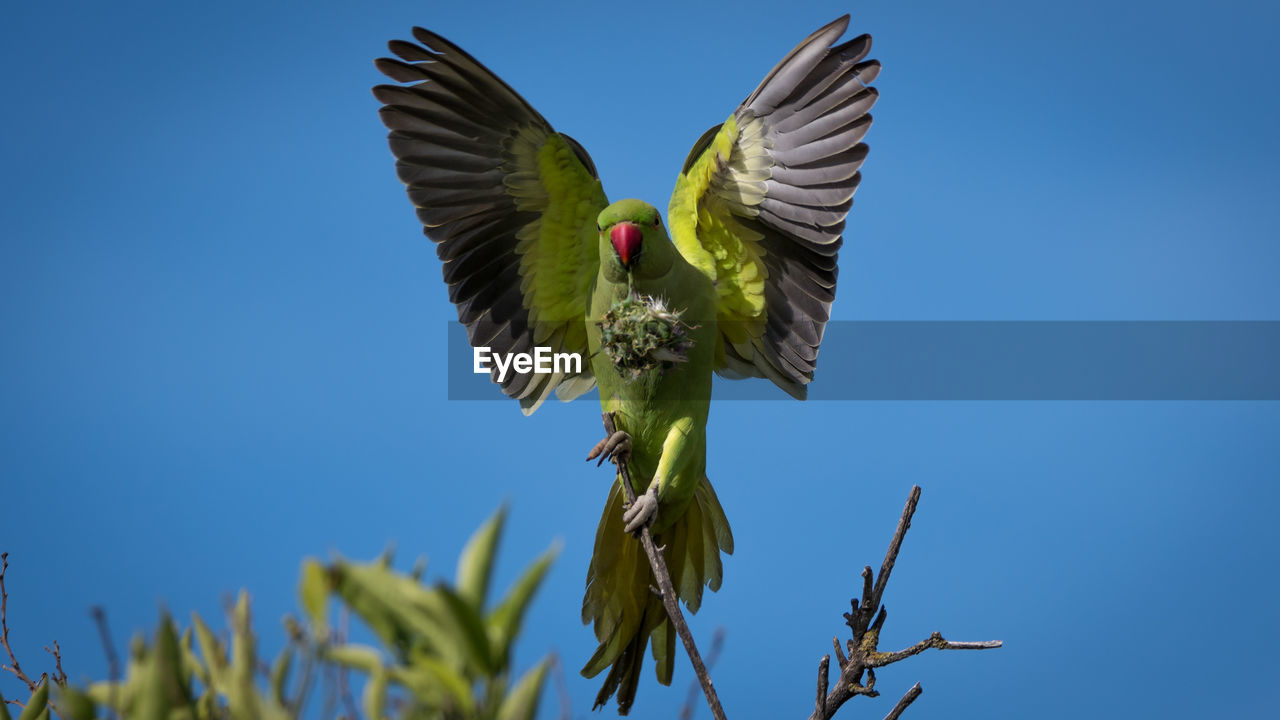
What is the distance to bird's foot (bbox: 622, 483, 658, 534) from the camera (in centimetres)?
328

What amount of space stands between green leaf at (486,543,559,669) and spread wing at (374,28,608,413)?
284 centimetres

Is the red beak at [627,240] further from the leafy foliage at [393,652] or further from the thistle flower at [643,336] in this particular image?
the leafy foliage at [393,652]

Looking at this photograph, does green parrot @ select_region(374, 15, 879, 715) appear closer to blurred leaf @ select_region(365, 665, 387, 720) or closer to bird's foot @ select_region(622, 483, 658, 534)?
bird's foot @ select_region(622, 483, 658, 534)

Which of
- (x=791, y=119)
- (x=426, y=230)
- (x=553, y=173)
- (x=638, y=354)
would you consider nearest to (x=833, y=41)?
(x=791, y=119)

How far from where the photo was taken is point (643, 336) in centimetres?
330

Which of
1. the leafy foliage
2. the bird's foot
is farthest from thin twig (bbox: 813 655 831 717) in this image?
the leafy foliage

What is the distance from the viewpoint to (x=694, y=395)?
3520mm

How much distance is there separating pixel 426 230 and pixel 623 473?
128 centimetres

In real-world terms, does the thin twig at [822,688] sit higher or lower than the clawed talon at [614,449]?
lower

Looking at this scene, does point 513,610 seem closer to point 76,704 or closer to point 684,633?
point 76,704

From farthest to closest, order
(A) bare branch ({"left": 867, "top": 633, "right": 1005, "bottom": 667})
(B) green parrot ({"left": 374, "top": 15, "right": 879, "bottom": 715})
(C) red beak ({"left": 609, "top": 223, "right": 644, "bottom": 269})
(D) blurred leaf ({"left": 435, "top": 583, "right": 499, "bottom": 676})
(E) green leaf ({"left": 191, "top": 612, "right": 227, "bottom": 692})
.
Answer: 1. (B) green parrot ({"left": 374, "top": 15, "right": 879, "bottom": 715})
2. (C) red beak ({"left": 609, "top": 223, "right": 644, "bottom": 269})
3. (A) bare branch ({"left": 867, "top": 633, "right": 1005, "bottom": 667})
4. (E) green leaf ({"left": 191, "top": 612, "right": 227, "bottom": 692})
5. (D) blurred leaf ({"left": 435, "top": 583, "right": 499, "bottom": 676})

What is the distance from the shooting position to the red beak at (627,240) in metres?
3.26

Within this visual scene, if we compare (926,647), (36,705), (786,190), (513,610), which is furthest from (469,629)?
(786,190)

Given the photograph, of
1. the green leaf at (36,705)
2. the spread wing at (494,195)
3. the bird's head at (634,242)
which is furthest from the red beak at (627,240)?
the green leaf at (36,705)
